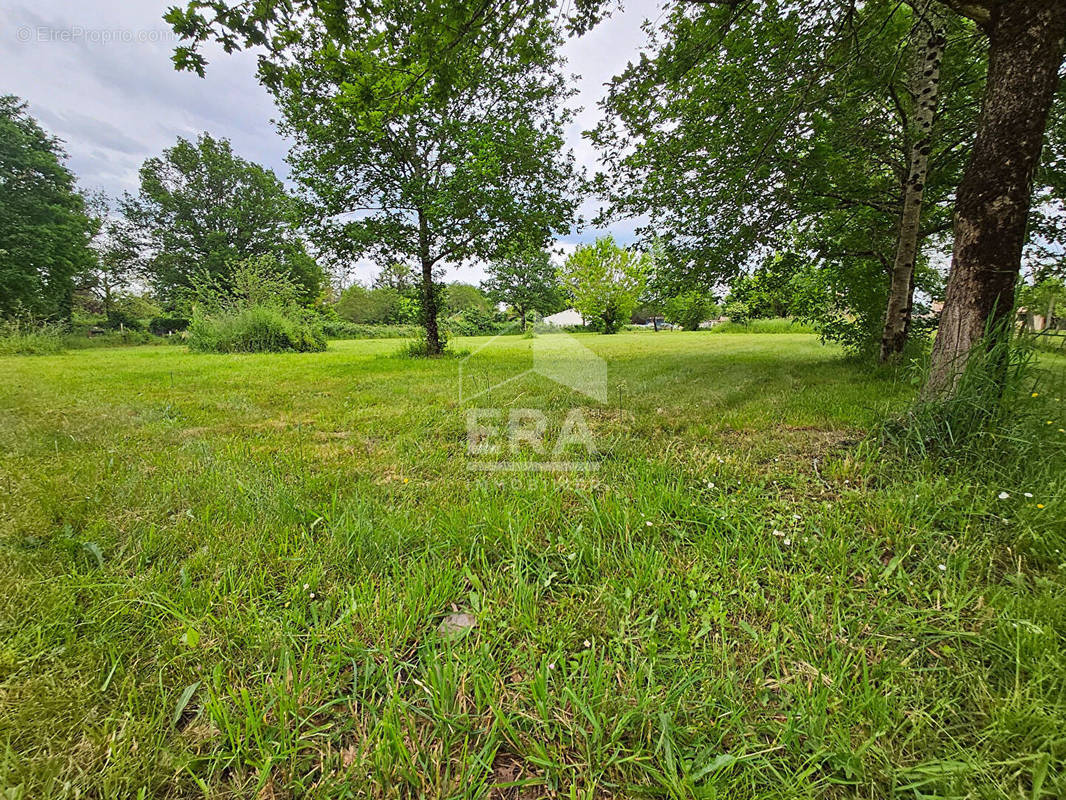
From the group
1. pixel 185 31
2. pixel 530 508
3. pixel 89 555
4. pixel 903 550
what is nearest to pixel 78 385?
pixel 185 31

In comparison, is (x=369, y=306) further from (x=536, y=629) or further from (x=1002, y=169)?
(x=536, y=629)

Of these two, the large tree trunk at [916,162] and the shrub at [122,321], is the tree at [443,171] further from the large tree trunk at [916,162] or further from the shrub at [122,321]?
the shrub at [122,321]

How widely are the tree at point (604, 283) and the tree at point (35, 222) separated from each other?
31481 millimetres

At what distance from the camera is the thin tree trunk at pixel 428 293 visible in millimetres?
9984

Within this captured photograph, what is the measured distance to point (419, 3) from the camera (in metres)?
3.16

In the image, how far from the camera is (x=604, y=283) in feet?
108

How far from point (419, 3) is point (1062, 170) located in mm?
8791

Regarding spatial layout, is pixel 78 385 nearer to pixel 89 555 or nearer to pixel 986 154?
pixel 89 555

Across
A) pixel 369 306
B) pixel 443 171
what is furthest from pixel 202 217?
pixel 443 171

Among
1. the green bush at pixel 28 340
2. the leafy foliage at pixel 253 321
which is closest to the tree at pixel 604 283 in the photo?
the leafy foliage at pixel 253 321

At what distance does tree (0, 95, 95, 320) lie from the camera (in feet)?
61.6

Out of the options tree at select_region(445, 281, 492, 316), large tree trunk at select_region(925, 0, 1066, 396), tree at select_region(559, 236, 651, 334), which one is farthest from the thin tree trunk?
tree at select_region(445, 281, 492, 316)

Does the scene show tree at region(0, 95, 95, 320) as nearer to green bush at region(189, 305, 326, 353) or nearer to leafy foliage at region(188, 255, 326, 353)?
leafy foliage at region(188, 255, 326, 353)

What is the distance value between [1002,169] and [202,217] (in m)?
43.8
